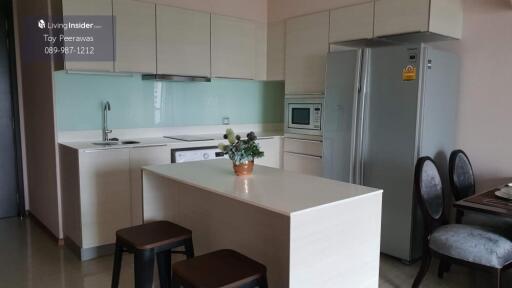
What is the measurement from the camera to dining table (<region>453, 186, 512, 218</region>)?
2.25 metres

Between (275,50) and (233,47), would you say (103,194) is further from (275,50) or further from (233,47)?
(275,50)

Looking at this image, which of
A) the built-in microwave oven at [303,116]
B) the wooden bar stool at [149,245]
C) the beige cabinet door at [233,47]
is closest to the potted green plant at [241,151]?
the wooden bar stool at [149,245]

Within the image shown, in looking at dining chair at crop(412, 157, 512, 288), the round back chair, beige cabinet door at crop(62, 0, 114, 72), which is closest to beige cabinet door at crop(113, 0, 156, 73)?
beige cabinet door at crop(62, 0, 114, 72)

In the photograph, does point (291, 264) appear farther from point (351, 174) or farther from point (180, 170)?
point (351, 174)

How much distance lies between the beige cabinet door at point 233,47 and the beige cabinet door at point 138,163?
45.4 inches

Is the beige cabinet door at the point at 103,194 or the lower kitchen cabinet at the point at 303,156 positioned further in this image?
the lower kitchen cabinet at the point at 303,156

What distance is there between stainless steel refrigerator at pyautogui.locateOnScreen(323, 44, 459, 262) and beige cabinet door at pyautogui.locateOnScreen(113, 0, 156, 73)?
170 cm

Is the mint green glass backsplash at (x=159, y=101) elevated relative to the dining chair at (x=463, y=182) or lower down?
elevated

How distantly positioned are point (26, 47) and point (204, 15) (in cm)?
191

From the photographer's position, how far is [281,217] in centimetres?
219

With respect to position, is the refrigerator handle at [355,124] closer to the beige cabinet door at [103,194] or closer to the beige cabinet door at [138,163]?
the beige cabinet door at [138,163]

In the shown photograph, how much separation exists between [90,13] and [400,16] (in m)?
2.64

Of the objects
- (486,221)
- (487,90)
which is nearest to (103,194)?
(486,221)

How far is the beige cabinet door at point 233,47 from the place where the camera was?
4.33m
